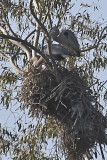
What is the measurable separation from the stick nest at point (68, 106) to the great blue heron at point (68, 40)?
1.21m

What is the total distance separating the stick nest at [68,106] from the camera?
9.97m

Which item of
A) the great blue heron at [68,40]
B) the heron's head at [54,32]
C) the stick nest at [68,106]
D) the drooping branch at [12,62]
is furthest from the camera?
the great blue heron at [68,40]

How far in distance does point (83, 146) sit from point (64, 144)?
35 centimetres

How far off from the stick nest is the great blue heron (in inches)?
47.7

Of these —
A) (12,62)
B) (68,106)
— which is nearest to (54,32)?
(12,62)

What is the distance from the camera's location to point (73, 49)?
37.8 feet

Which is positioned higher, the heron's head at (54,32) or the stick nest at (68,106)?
the heron's head at (54,32)

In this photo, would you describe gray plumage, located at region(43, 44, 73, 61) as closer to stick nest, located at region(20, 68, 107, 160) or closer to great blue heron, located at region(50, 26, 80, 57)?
great blue heron, located at region(50, 26, 80, 57)

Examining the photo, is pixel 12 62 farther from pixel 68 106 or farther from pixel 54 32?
pixel 68 106

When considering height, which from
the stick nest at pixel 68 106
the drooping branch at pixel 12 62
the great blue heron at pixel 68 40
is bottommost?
the stick nest at pixel 68 106

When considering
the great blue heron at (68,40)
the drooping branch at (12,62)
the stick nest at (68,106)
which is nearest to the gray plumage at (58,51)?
the great blue heron at (68,40)

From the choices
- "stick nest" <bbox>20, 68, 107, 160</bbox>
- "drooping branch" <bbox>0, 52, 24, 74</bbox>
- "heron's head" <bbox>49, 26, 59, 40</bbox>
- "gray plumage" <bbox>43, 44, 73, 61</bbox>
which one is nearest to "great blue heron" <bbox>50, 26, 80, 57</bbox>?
"heron's head" <bbox>49, 26, 59, 40</bbox>

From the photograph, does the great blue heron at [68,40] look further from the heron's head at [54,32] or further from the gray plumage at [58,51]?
the gray plumage at [58,51]

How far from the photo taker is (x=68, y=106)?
1012cm
